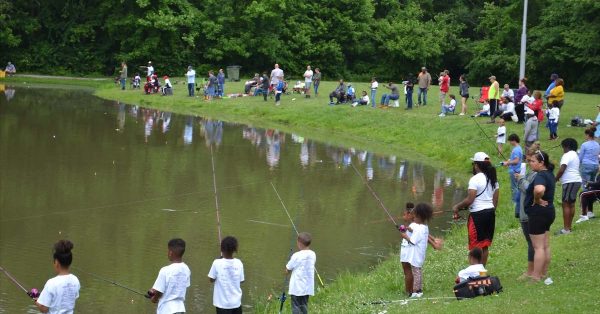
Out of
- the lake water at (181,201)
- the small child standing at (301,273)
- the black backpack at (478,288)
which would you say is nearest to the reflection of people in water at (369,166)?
the lake water at (181,201)

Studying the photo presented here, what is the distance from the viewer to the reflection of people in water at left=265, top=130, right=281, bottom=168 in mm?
25094

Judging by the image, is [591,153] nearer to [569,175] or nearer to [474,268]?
[569,175]

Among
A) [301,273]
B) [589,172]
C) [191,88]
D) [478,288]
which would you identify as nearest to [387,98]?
[191,88]

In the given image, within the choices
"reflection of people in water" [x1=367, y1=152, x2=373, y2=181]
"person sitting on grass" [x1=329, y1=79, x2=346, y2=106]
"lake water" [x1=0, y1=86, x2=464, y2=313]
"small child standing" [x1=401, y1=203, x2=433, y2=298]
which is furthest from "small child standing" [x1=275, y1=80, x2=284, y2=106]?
"small child standing" [x1=401, y1=203, x2=433, y2=298]

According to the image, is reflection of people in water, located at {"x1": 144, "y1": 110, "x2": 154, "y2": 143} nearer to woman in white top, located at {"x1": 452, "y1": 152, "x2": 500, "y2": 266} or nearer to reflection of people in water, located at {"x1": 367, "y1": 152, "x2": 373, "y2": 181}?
reflection of people in water, located at {"x1": 367, "y1": 152, "x2": 373, "y2": 181}

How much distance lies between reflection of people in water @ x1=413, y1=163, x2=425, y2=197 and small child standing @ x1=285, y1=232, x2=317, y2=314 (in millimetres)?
11049

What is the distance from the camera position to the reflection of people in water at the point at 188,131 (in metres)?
29.1

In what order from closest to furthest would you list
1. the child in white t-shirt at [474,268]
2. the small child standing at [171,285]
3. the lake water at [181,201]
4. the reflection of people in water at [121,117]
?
1. the small child standing at [171,285]
2. the child in white t-shirt at [474,268]
3. the lake water at [181,201]
4. the reflection of people in water at [121,117]

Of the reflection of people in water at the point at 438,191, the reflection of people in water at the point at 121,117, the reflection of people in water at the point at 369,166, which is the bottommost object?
the reflection of people in water at the point at 438,191

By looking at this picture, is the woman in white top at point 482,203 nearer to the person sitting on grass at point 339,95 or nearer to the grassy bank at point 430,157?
the grassy bank at point 430,157

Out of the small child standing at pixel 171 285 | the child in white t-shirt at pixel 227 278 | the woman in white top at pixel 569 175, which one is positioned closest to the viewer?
the small child standing at pixel 171 285

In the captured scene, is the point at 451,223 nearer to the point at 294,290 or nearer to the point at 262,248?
the point at 262,248

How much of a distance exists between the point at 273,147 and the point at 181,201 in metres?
9.68

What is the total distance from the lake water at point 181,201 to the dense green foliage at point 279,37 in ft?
76.3
